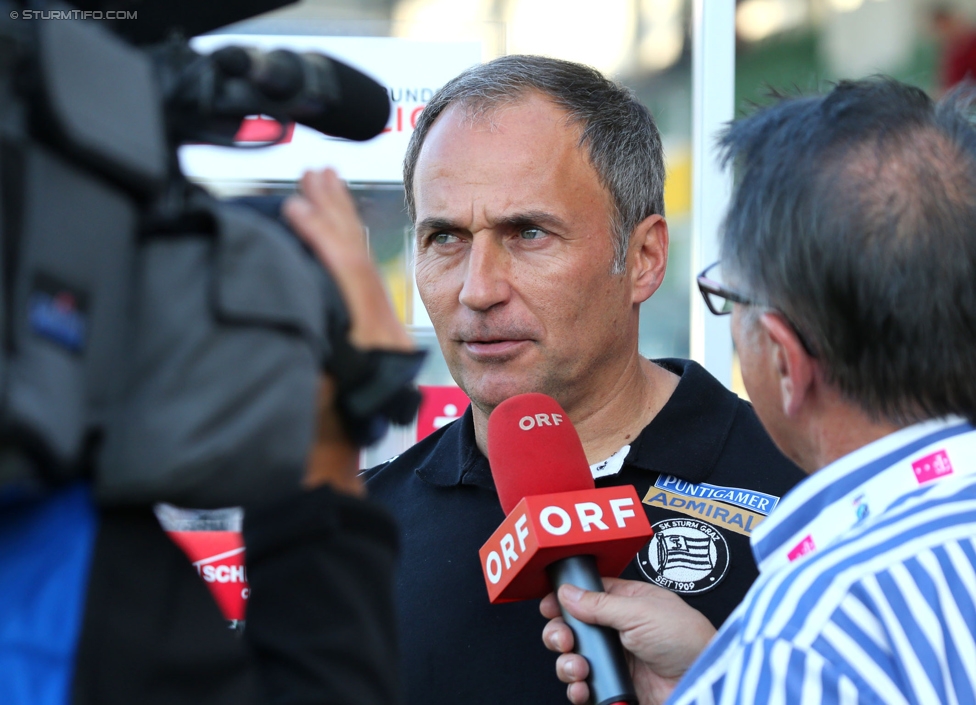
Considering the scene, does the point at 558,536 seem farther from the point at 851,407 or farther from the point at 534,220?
the point at 534,220

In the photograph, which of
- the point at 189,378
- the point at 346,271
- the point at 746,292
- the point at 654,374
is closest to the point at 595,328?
the point at 654,374

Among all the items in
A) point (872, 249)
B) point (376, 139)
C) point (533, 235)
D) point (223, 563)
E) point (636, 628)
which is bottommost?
point (223, 563)

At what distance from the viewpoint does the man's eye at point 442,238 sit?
6.76 ft

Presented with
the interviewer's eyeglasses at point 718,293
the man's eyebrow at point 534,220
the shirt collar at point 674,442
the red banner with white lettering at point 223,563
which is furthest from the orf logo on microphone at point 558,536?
the red banner with white lettering at point 223,563

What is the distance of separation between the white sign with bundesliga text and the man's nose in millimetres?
1211

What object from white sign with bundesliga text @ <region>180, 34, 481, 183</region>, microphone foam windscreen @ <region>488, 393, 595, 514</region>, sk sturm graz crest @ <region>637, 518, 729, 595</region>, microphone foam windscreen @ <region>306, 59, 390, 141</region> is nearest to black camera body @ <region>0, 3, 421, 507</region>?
microphone foam windscreen @ <region>306, 59, 390, 141</region>

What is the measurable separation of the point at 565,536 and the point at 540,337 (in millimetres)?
662

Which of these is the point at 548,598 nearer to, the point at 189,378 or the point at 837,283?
the point at 837,283

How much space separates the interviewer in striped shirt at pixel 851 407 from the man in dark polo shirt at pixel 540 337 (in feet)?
1.53

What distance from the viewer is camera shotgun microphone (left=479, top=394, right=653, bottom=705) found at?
128cm

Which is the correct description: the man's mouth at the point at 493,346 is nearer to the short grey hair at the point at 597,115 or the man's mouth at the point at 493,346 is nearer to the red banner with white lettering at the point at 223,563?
the short grey hair at the point at 597,115

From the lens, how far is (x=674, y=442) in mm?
1888

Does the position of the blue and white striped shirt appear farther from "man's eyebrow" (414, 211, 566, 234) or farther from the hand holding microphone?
"man's eyebrow" (414, 211, 566, 234)

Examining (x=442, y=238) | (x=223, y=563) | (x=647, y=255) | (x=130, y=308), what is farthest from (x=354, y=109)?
(x=223, y=563)
